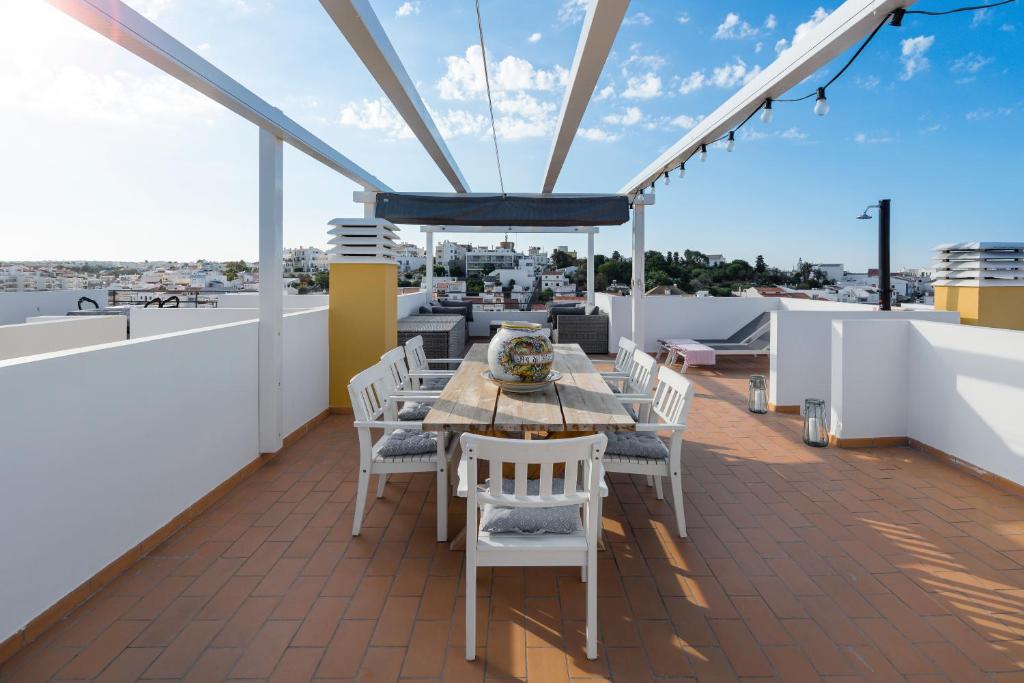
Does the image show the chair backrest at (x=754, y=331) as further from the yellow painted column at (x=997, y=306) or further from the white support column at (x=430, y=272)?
the white support column at (x=430, y=272)

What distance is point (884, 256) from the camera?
6.46 metres

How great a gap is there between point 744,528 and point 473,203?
308 centimetres

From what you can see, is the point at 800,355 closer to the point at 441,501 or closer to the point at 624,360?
the point at 624,360

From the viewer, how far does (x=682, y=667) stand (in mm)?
1718

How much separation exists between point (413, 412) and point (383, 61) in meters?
2.07

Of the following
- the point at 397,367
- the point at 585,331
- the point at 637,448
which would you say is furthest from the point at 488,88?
the point at 585,331

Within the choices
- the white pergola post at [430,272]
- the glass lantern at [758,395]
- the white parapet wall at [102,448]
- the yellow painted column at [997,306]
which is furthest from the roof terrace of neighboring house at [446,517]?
the white pergola post at [430,272]

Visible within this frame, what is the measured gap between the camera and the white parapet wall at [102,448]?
5.88 feet

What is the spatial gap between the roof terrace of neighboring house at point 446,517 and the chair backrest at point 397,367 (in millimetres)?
647

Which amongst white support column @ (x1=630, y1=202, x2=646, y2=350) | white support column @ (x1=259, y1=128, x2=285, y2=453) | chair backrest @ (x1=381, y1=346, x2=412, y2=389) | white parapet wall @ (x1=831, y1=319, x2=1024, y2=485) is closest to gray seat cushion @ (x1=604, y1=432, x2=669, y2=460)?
chair backrest @ (x1=381, y1=346, x2=412, y2=389)

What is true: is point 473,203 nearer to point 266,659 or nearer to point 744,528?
point 744,528

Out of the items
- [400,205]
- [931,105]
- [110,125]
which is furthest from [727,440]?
[931,105]

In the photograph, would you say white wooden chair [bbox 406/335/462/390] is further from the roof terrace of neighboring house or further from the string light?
the string light

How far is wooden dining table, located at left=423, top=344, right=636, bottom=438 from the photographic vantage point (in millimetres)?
2170
